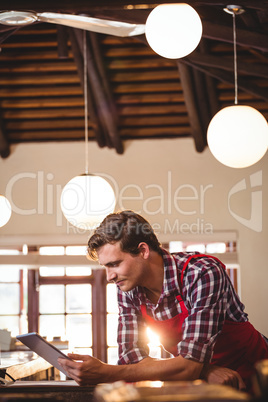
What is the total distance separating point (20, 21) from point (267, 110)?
410 cm

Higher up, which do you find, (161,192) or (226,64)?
(226,64)

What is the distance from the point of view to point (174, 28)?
344cm

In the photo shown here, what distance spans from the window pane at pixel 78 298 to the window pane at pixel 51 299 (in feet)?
0.31

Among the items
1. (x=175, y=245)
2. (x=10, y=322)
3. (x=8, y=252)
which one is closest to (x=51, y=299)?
A: (x=10, y=322)

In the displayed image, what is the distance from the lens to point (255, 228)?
25.1ft

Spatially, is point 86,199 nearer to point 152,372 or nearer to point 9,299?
point 152,372

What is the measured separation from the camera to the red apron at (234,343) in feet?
8.32

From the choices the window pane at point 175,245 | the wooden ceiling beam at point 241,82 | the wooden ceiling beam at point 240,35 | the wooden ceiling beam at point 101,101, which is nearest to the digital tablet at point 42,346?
the wooden ceiling beam at point 240,35

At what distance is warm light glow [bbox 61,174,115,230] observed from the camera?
4855mm

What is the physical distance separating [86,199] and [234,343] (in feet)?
8.33

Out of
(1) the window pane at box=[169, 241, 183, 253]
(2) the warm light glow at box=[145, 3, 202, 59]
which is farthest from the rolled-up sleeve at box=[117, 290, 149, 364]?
(1) the window pane at box=[169, 241, 183, 253]

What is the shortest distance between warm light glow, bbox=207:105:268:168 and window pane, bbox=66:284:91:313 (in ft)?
15.0

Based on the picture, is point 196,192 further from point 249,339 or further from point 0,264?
point 249,339

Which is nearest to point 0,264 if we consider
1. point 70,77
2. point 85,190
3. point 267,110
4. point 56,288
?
point 56,288
